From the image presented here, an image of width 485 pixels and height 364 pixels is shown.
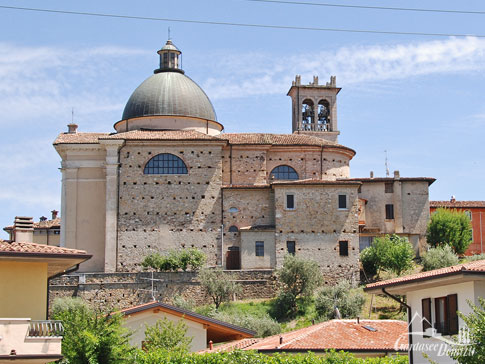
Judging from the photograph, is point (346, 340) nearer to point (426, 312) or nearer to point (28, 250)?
point (426, 312)

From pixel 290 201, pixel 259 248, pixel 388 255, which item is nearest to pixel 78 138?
pixel 259 248

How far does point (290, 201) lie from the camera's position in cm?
5141

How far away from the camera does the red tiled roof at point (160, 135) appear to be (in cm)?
5250

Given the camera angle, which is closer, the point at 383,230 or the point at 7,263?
the point at 7,263

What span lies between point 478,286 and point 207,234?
35.9m

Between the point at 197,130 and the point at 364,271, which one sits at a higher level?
the point at 197,130

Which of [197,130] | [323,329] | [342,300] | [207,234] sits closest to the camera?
[323,329]

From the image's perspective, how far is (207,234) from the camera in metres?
51.9

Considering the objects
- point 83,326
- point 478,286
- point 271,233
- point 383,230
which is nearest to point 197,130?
point 271,233

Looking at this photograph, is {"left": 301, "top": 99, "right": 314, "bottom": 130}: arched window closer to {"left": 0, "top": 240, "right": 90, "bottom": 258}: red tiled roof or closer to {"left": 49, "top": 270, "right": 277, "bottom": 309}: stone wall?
{"left": 49, "top": 270, "right": 277, "bottom": 309}: stone wall

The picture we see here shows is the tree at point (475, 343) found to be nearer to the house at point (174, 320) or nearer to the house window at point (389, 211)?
the house at point (174, 320)

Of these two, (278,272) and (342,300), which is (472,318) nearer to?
(342,300)

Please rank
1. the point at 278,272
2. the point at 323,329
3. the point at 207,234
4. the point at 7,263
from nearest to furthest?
the point at 7,263
the point at 323,329
the point at 278,272
the point at 207,234

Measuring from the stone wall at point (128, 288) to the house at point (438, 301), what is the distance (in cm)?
2919
